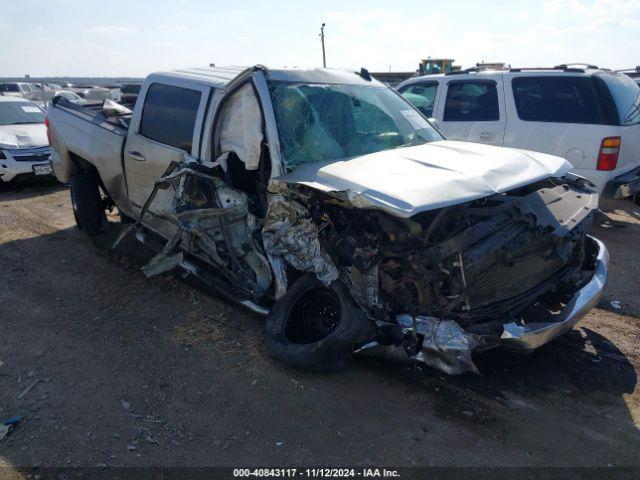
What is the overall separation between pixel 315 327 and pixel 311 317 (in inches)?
3.0

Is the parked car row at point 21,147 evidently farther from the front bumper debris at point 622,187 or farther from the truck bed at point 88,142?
the front bumper debris at point 622,187

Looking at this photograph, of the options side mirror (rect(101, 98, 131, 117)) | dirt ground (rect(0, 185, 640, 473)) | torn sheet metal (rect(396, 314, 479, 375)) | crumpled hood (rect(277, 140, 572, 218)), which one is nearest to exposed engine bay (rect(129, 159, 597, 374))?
torn sheet metal (rect(396, 314, 479, 375))

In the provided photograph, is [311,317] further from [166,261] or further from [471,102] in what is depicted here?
[471,102]

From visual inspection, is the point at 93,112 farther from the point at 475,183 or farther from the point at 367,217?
the point at 475,183

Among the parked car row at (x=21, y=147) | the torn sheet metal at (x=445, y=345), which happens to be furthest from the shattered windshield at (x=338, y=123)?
the parked car row at (x=21, y=147)

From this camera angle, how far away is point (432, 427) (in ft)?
9.49

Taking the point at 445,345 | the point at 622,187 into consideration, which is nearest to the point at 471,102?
the point at 622,187

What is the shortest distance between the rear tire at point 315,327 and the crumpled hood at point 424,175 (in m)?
0.67

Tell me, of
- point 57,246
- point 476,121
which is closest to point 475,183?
point 476,121

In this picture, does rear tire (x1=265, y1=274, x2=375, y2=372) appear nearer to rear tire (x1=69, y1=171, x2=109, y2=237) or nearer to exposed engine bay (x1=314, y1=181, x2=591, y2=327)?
exposed engine bay (x1=314, y1=181, x2=591, y2=327)

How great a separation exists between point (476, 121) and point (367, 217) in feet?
15.3

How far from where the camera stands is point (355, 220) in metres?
3.24

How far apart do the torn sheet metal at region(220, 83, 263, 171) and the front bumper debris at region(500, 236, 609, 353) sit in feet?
7.03

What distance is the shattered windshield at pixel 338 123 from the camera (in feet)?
12.2
